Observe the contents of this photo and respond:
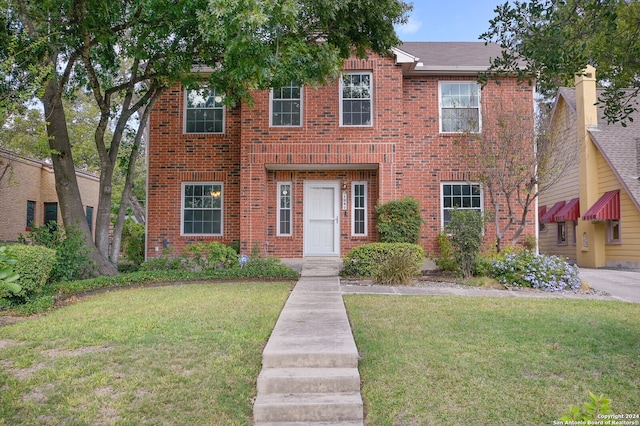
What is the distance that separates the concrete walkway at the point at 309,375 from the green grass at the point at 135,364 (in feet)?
0.51

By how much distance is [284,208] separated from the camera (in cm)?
1328

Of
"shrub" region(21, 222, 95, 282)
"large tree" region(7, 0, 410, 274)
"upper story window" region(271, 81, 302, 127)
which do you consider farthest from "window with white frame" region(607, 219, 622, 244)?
"shrub" region(21, 222, 95, 282)

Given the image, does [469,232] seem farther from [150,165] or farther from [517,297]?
[150,165]

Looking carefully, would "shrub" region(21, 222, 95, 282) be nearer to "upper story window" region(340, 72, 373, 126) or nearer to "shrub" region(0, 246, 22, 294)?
"upper story window" region(340, 72, 373, 126)

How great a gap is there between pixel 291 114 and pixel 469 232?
587cm

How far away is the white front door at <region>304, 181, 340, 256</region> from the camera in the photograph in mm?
13234

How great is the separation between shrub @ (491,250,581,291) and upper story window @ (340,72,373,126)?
5.36 m

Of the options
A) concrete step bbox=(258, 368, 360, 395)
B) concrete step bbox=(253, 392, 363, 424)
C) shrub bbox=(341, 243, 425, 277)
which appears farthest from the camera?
shrub bbox=(341, 243, 425, 277)

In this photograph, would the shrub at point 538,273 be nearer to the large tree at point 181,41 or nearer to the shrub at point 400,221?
the shrub at point 400,221

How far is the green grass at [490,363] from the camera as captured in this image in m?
3.64

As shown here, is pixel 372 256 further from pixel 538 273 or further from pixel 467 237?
pixel 538 273

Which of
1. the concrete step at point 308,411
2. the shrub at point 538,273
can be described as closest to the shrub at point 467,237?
the shrub at point 538,273

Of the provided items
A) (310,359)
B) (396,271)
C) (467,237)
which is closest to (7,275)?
(310,359)

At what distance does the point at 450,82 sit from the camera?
13211 mm
